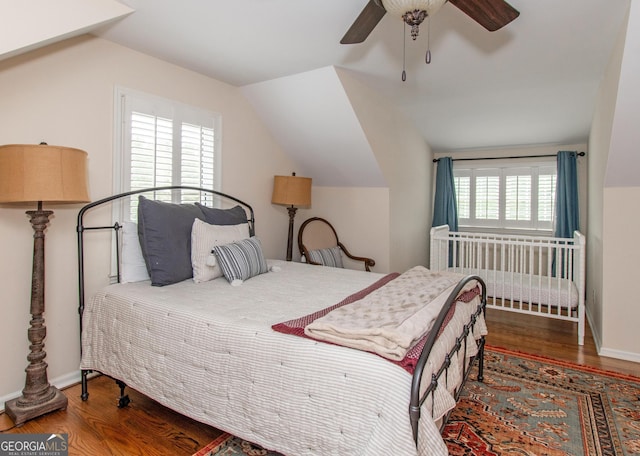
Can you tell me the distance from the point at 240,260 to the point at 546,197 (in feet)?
13.8

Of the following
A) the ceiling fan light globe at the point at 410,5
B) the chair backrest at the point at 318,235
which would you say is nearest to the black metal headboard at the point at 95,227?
the chair backrest at the point at 318,235

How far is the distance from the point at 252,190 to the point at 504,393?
104 inches

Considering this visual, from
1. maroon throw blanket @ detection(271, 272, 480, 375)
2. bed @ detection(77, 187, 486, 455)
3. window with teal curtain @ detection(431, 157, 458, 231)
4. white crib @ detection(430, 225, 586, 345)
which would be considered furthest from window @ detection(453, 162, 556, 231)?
maroon throw blanket @ detection(271, 272, 480, 375)

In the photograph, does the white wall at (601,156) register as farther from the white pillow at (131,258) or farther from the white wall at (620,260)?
the white pillow at (131,258)

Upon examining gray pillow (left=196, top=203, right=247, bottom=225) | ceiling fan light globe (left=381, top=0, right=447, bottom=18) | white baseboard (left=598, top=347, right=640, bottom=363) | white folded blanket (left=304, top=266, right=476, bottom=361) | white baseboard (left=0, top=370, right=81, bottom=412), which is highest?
ceiling fan light globe (left=381, top=0, right=447, bottom=18)

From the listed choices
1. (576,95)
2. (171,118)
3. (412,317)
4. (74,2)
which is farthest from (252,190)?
(576,95)

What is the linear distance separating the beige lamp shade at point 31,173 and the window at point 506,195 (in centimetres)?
487

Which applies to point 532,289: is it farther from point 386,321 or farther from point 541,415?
point 386,321

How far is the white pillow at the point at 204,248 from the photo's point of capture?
252 cm

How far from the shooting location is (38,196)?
1889mm

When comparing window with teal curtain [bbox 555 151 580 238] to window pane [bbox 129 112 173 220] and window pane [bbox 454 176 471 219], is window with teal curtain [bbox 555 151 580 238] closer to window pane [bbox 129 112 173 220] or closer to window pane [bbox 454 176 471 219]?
window pane [bbox 454 176 471 219]

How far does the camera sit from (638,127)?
2398 mm

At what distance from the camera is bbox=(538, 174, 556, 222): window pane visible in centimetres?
488

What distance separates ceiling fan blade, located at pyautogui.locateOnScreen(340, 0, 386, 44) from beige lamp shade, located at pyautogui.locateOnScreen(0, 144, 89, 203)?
1.60 m
